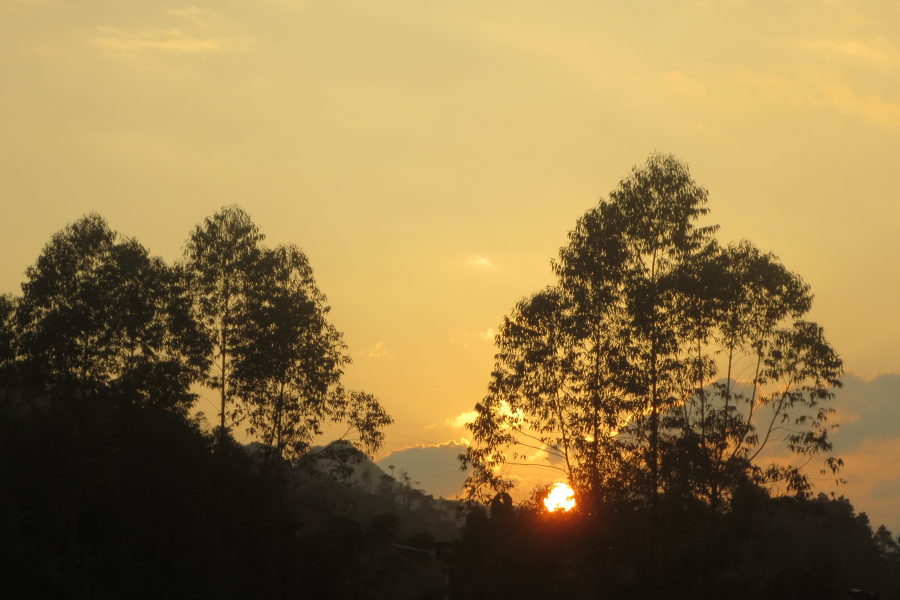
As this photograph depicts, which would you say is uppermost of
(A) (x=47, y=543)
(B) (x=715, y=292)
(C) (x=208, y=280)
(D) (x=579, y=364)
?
(C) (x=208, y=280)

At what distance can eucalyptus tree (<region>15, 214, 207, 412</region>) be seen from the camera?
114ft

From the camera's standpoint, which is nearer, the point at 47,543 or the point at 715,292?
the point at 47,543

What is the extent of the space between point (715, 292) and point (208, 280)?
21.0 metres

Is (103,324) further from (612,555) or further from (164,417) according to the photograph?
(612,555)

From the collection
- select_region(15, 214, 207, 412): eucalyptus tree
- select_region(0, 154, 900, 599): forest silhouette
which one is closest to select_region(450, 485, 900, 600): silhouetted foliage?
select_region(0, 154, 900, 599): forest silhouette

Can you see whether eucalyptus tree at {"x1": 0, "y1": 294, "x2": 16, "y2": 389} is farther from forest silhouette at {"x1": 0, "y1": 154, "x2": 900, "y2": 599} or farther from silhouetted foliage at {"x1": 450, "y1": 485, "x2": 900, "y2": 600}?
silhouetted foliage at {"x1": 450, "y1": 485, "x2": 900, "y2": 600}

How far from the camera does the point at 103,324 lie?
116ft

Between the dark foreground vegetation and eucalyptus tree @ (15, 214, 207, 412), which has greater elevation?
eucalyptus tree @ (15, 214, 207, 412)

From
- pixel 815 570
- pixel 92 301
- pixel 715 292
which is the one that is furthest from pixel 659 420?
pixel 92 301

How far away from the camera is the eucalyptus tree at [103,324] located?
34812 millimetres

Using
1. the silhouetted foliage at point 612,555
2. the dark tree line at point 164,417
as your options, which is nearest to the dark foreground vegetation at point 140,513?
the dark tree line at point 164,417

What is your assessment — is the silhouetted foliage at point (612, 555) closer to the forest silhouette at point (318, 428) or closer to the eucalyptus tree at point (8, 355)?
the forest silhouette at point (318, 428)

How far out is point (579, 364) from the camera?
3067 centimetres

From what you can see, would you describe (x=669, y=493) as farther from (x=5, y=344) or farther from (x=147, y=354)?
(x=5, y=344)
